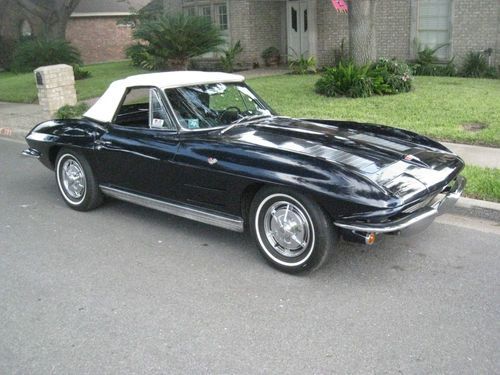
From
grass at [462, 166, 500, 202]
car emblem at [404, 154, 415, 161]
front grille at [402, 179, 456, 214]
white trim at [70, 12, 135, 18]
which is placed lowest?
grass at [462, 166, 500, 202]

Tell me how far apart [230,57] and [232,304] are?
1586 centimetres

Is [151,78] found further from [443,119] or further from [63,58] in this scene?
[63,58]

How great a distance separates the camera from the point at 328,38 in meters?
18.0

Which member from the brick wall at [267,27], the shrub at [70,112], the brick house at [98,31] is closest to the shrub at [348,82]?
the shrub at [70,112]

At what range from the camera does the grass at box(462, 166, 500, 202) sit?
5645mm

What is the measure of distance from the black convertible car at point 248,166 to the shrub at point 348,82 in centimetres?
628

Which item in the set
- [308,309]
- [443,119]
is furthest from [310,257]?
[443,119]

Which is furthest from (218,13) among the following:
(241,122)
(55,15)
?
(241,122)

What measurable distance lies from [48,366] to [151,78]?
3085 millimetres

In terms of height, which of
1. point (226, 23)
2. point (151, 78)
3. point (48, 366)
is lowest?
point (48, 366)

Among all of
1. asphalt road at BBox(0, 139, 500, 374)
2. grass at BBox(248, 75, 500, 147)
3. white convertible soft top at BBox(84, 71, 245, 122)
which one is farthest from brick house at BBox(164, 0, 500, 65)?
white convertible soft top at BBox(84, 71, 245, 122)

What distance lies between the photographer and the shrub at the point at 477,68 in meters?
14.5

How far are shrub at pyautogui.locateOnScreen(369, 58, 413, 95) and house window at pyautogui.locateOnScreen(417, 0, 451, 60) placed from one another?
4093mm

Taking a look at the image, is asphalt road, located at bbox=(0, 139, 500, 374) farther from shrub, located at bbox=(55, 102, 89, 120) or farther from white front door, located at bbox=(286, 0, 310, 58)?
white front door, located at bbox=(286, 0, 310, 58)
